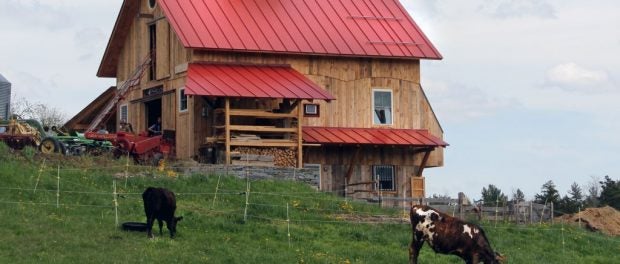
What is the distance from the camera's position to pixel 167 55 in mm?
47500

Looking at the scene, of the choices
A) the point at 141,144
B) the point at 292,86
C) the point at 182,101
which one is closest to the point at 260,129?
the point at 292,86

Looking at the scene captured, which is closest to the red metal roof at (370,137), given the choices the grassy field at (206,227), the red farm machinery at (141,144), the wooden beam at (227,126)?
the wooden beam at (227,126)

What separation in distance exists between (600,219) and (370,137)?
9.09 metres

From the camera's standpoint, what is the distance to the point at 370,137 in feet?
153

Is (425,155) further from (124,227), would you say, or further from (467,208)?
(124,227)

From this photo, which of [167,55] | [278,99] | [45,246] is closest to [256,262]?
[45,246]

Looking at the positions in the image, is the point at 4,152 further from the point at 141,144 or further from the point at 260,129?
the point at 260,129

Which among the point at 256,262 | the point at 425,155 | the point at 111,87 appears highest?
the point at 111,87

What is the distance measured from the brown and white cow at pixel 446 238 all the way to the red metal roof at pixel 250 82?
14.3 meters

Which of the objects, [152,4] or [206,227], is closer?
[206,227]

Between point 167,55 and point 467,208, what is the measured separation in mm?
13810

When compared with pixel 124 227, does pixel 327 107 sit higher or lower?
higher

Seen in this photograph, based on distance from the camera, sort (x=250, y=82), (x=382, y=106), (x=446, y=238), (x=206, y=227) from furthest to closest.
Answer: (x=382, y=106), (x=250, y=82), (x=206, y=227), (x=446, y=238)

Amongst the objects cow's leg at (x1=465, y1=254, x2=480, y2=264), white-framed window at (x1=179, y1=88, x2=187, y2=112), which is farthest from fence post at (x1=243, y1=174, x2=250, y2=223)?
white-framed window at (x1=179, y1=88, x2=187, y2=112)
